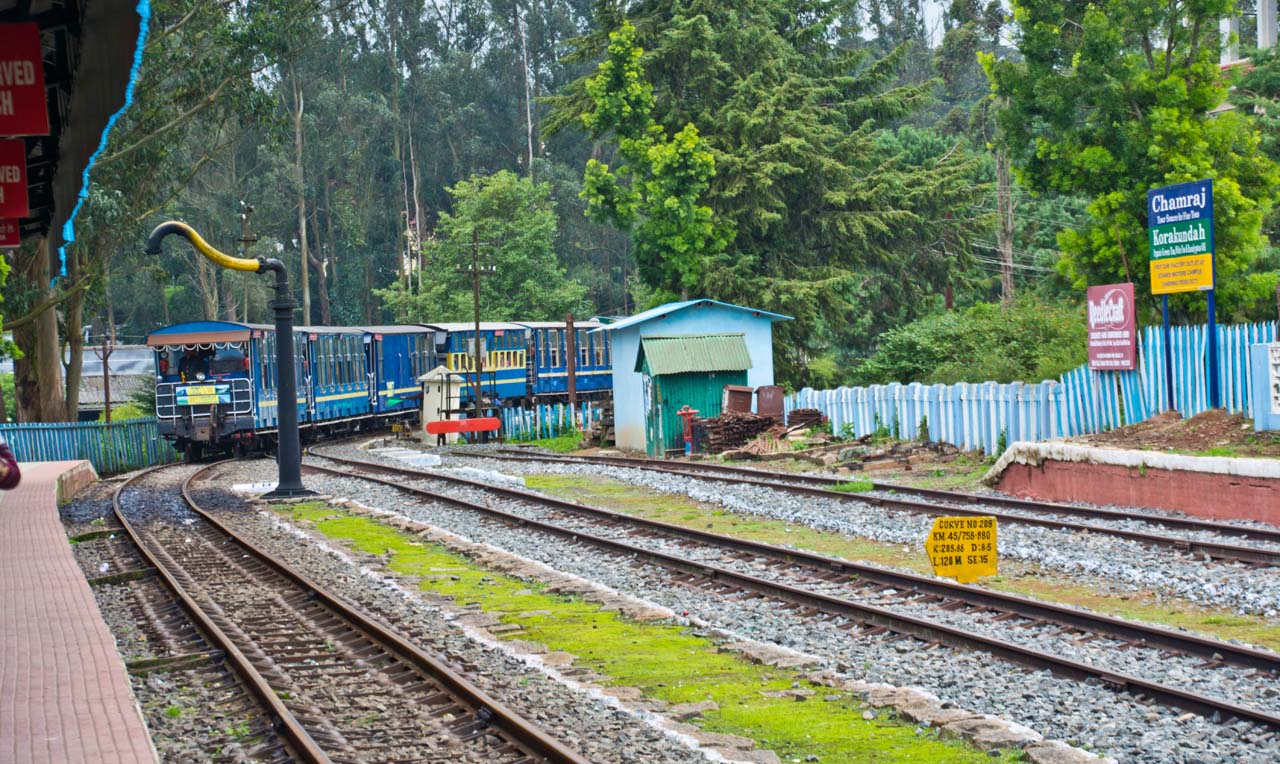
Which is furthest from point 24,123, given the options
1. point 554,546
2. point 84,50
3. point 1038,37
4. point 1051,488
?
point 1038,37

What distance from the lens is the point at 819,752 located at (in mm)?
7531

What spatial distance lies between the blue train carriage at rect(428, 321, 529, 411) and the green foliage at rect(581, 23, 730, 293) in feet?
18.0

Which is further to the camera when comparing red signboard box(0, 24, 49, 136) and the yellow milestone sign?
the yellow milestone sign

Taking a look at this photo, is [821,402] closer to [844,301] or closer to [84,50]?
[844,301]

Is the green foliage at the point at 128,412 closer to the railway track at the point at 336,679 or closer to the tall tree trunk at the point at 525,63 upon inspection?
the tall tree trunk at the point at 525,63

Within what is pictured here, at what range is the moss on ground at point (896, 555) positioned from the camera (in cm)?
1075

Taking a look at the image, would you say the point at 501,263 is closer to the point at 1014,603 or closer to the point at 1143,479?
the point at 1143,479

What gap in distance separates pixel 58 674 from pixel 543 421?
34.8m

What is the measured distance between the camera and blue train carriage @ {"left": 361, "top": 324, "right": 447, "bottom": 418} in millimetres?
45438

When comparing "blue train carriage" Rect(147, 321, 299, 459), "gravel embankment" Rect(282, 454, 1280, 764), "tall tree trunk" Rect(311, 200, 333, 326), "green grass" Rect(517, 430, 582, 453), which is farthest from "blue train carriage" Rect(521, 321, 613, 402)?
"gravel embankment" Rect(282, 454, 1280, 764)

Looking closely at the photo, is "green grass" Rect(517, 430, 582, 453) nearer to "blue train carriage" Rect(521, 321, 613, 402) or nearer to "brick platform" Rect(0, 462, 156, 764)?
"blue train carriage" Rect(521, 321, 613, 402)

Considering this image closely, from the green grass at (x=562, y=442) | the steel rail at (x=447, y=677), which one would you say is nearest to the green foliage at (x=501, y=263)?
the green grass at (x=562, y=442)

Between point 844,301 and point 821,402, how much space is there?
14272mm

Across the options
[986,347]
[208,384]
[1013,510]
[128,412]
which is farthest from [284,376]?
[128,412]
